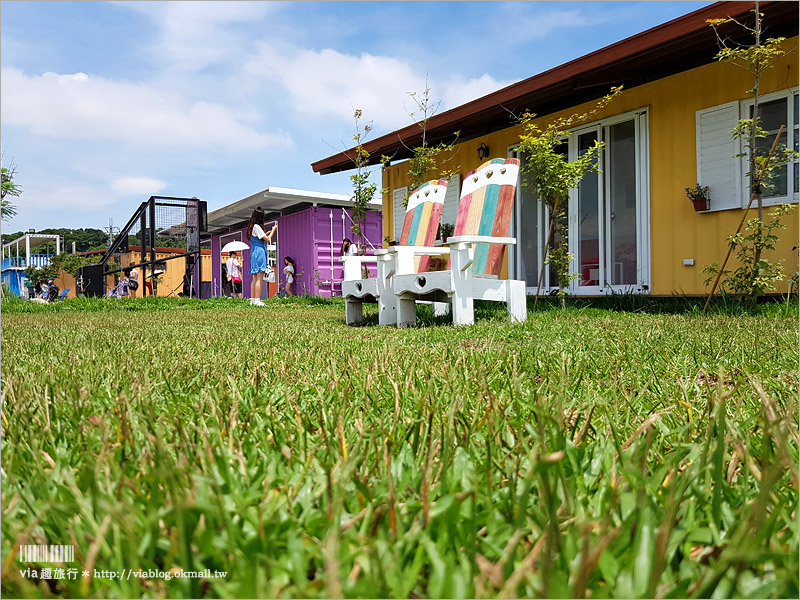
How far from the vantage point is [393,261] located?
4.61 meters

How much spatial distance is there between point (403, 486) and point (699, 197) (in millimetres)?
6167

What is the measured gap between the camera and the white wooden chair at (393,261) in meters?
4.59

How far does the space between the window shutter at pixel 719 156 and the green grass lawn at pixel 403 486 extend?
4715mm

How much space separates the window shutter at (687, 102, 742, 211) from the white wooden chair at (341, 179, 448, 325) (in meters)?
3.05

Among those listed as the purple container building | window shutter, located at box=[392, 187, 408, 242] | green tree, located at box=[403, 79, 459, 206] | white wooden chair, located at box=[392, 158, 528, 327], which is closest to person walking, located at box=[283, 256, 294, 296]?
the purple container building

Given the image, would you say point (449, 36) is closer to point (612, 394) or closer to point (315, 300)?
point (612, 394)

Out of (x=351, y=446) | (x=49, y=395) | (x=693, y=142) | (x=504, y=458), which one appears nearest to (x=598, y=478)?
(x=504, y=458)

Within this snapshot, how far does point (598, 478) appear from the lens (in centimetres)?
87

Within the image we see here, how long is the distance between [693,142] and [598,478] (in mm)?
6350

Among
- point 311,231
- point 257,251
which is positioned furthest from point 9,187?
point 311,231

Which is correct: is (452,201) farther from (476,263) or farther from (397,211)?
(476,263)

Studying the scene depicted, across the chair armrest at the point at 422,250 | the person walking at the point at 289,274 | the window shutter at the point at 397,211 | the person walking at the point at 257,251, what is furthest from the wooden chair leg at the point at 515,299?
the person walking at the point at 289,274

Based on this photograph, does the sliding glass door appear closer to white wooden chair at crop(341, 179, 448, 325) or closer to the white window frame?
the white window frame

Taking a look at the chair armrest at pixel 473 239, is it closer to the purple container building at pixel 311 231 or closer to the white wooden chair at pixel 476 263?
the white wooden chair at pixel 476 263
